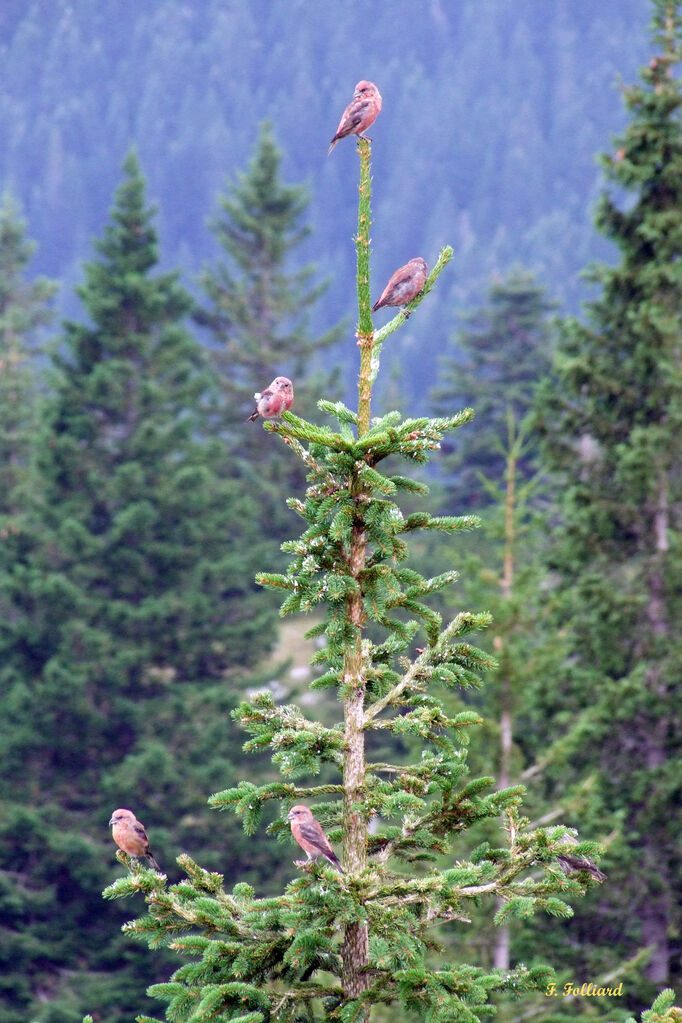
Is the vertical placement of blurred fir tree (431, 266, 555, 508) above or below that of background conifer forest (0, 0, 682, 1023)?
above

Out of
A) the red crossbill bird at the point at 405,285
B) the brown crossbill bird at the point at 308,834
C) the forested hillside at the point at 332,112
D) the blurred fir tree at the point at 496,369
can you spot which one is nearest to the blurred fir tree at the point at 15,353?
the blurred fir tree at the point at 496,369

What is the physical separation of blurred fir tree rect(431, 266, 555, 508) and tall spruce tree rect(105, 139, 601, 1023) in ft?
125

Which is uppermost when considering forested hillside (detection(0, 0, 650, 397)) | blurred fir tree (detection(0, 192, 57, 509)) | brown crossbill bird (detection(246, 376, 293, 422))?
forested hillside (detection(0, 0, 650, 397))

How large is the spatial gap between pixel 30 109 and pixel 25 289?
89.4 metres

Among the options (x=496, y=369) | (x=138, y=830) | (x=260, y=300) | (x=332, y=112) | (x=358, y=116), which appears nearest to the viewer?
(x=138, y=830)

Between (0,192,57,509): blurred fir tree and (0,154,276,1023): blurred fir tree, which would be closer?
(0,154,276,1023): blurred fir tree

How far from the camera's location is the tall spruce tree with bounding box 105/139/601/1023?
511 cm

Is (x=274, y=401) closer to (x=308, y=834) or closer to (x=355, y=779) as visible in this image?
(x=355, y=779)

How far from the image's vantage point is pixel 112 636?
24.9 meters

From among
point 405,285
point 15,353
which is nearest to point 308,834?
point 405,285

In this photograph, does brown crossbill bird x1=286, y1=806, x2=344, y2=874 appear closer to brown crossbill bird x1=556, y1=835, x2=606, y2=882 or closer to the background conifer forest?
the background conifer forest

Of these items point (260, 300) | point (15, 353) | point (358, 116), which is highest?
point (260, 300)

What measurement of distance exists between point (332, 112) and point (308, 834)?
133 meters

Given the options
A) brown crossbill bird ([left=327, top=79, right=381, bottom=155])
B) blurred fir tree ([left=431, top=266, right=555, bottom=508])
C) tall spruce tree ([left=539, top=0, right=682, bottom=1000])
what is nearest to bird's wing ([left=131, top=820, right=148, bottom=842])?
brown crossbill bird ([left=327, top=79, right=381, bottom=155])
